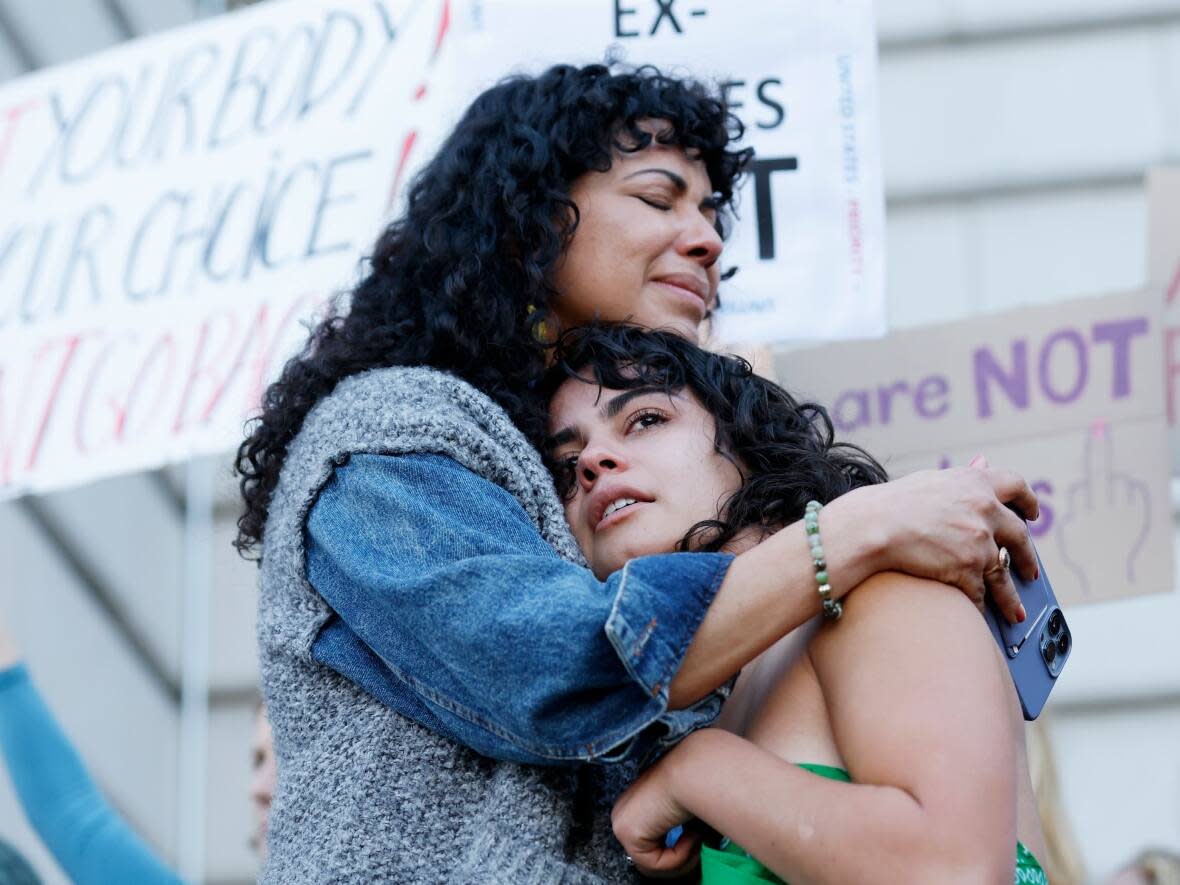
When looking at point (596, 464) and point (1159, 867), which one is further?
point (1159, 867)

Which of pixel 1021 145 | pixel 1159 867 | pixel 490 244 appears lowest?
pixel 1159 867

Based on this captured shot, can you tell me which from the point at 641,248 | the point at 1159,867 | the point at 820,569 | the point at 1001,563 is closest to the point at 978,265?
the point at 1159,867

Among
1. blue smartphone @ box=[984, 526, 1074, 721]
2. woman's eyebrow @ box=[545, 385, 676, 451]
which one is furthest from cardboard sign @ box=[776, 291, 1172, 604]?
blue smartphone @ box=[984, 526, 1074, 721]

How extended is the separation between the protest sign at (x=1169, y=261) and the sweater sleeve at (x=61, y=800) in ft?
7.01

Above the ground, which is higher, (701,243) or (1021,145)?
(701,243)

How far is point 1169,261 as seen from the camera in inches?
139

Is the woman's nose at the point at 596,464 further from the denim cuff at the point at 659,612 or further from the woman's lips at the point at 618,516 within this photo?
the denim cuff at the point at 659,612

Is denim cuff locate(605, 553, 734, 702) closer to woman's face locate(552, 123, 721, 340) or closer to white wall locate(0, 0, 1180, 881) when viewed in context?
woman's face locate(552, 123, 721, 340)

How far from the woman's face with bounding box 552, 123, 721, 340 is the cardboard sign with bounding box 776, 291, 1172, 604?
3.04 feet

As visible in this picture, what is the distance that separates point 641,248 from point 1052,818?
6.78 feet

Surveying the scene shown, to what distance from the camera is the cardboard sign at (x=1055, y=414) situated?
3.27 m

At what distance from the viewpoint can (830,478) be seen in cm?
200

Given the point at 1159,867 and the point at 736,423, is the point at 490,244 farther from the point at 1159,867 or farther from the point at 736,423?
the point at 1159,867

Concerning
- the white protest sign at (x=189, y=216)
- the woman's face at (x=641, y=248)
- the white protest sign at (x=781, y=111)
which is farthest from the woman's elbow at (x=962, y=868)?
the white protest sign at (x=189, y=216)
